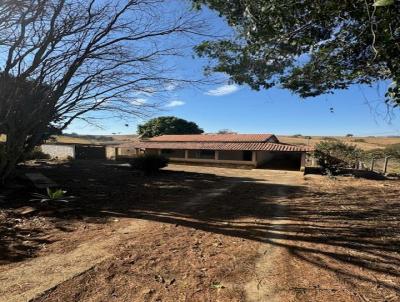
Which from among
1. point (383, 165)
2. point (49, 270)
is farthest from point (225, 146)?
point (49, 270)

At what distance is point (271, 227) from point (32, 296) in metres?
5.12

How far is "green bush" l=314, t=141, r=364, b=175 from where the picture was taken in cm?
2428

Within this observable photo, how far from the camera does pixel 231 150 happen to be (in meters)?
33.3

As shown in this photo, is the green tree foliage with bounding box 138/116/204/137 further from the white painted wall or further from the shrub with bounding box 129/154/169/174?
the shrub with bounding box 129/154/169/174

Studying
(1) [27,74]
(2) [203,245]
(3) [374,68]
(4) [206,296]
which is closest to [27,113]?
(1) [27,74]

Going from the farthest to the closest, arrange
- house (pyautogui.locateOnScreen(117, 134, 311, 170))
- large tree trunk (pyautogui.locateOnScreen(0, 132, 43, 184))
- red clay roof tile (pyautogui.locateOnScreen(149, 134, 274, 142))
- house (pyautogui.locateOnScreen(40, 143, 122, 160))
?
house (pyautogui.locateOnScreen(40, 143, 122, 160)) → red clay roof tile (pyautogui.locateOnScreen(149, 134, 274, 142)) → house (pyautogui.locateOnScreen(117, 134, 311, 170)) → large tree trunk (pyautogui.locateOnScreen(0, 132, 43, 184))

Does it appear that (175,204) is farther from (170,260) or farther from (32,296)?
(32,296)

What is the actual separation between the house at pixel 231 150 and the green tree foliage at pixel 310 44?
19.7 meters

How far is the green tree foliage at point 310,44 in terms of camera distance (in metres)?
6.73

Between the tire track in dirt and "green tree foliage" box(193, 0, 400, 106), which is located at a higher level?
"green tree foliage" box(193, 0, 400, 106)

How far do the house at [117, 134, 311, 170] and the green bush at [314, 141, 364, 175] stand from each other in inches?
77.7

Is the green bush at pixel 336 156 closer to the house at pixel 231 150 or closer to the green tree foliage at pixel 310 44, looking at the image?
the house at pixel 231 150

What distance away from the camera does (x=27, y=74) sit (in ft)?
34.7

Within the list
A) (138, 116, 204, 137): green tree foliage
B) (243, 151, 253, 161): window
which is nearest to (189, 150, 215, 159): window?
(243, 151, 253, 161): window
